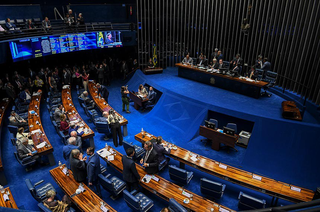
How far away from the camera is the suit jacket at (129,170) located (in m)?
5.54

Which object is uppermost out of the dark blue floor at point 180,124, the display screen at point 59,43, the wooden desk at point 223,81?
the display screen at point 59,43

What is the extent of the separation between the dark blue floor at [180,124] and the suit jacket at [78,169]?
3.60 feet

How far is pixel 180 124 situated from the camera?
34.5 feet

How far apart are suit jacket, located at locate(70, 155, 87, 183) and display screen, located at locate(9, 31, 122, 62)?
8.82 m

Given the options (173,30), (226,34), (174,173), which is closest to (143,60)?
(173,30)

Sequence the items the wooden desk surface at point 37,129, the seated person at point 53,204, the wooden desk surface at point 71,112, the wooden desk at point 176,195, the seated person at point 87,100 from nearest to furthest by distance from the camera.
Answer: the seated person at point 53,204 → the wooden desk at point 176,195 → the wooden desk surface at point 37,129 → the wooden desk surface at point 71,112 → the seated person at point 87,100

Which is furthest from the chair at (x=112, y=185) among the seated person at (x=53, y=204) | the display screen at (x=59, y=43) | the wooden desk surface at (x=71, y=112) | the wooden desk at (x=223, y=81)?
the display screen at (x=59, y=43)

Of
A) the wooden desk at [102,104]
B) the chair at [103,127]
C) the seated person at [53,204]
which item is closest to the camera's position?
the seated person at [53,204]

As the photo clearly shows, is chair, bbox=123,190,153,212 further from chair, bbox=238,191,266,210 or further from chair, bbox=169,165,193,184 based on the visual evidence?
chair, bbox=238,191,266,210

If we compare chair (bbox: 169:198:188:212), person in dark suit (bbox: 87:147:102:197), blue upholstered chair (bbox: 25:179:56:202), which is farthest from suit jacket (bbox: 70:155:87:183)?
chair (bbox: 169:198:188:212)

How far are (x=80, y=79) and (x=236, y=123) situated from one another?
10810mm

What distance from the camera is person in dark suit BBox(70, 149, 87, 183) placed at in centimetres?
565

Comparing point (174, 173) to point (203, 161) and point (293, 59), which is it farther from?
point (293, 59)

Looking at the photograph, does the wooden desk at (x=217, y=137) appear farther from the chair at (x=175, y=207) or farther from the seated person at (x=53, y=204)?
the seated person at (x=53, y=204)
